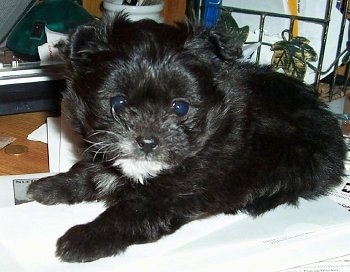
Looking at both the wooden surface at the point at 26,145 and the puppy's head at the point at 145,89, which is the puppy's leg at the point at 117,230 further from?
the wooden surface at the point at 26,145

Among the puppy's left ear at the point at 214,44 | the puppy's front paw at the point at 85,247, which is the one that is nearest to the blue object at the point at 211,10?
the puppy's left ear at the point at 214,44

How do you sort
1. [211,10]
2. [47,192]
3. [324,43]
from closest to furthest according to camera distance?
[47,192] → [324,43] → [211,10]

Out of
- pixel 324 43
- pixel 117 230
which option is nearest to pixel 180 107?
pixel 117 230

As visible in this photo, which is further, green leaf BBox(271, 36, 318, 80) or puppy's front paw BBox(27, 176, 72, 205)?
green leaf BBox(271, 36, 318, 80)

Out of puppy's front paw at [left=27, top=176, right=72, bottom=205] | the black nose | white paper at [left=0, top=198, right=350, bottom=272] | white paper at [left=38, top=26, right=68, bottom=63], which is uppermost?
white paper at [left=38, top=26, right=68, bottom=63]

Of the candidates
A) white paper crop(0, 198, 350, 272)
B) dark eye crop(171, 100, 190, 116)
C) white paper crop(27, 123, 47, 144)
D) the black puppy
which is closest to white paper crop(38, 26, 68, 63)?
white paper crop(27, 123, 47, 144)

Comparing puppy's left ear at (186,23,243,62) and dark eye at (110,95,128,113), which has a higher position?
puppy's left ear at (186,23,243,62)

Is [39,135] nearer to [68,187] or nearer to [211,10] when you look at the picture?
[68,187]

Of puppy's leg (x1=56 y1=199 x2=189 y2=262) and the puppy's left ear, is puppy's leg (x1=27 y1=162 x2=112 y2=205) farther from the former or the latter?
the puppy's left ear

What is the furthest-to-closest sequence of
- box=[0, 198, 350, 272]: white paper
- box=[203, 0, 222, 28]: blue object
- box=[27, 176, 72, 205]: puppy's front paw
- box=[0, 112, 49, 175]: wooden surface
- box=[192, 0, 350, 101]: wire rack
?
box=[203, 0, 222, 28]: blue object
box=[192, 0, 350, 101]: wire rack
box=[0, 112, 49, 175]: wooden surface
box=[27, 176, 72, 205]: puppy's front paw
box=[0, 198, 350, 272]: white paper
